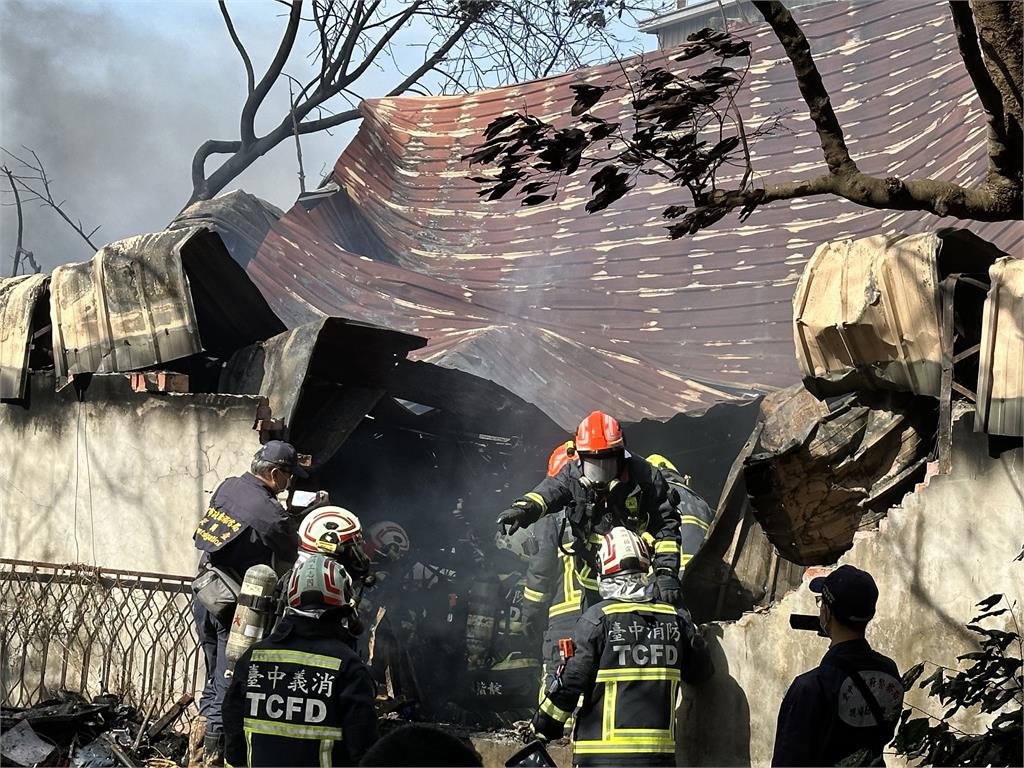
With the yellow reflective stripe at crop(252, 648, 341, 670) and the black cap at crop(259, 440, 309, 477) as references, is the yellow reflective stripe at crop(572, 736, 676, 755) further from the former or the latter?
the black cap at crop(259, 440, 309, 477)

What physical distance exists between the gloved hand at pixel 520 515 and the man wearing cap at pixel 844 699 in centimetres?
351

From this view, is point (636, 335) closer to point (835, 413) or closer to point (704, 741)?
point (835, 413)

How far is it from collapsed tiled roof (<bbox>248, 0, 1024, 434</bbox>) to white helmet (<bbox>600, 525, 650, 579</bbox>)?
137 inches

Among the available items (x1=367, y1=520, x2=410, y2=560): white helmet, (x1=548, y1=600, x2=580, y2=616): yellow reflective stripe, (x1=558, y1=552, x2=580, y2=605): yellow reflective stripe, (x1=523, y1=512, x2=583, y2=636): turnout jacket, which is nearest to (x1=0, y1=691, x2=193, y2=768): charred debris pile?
(x1=367, y1=520, x2=410, y2=560): white helmet

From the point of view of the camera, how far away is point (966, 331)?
7211 millimetres

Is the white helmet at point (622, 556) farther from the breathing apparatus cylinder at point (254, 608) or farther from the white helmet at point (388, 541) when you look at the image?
the white helmet at point (388, 541)

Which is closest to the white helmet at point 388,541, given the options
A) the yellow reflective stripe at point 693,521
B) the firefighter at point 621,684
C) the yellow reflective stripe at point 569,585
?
the yellow reflective stripe at point 569,585

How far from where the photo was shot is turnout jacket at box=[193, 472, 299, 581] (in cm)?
845

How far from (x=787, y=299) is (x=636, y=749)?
6.78m

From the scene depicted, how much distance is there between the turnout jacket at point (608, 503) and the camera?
865cm

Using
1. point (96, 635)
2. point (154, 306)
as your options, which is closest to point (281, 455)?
point (154, 306)

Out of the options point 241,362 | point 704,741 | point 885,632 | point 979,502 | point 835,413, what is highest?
point 241,362

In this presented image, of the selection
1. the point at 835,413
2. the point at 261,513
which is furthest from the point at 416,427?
the point at 835,413

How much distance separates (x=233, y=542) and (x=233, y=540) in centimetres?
7
